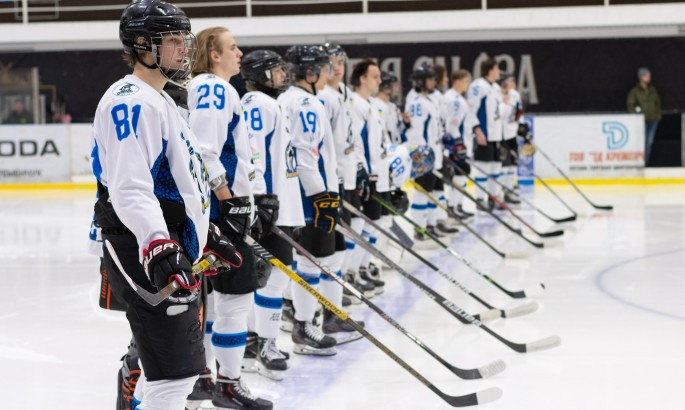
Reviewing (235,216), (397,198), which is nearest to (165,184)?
(235,216)

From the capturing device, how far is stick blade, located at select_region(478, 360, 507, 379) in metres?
4.03

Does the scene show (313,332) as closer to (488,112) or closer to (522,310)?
(522,310)

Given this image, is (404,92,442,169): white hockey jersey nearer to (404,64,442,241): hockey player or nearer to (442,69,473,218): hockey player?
(404,64,442,241): hockey player

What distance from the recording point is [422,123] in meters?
8.07

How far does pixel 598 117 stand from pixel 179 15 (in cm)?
1067

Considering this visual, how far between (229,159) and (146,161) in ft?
3.94

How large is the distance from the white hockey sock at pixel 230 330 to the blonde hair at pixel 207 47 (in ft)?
2.71

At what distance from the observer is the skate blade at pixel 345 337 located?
4.72 m

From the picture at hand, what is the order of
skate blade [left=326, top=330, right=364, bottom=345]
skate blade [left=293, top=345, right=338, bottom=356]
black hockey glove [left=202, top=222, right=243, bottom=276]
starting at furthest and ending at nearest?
skate blade [left=326, top=330, right=364, bottom=345]
skate blade [left=293, top=345, right=338, bottom=356]
black hockey glove [left=202, top=222, right=243, bottom=276]

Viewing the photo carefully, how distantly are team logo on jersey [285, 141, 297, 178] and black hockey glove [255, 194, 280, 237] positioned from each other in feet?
1.10

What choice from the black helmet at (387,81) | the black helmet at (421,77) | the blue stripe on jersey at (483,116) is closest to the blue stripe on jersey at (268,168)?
the black helmet at (387,81)

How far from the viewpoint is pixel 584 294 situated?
591 centimetres

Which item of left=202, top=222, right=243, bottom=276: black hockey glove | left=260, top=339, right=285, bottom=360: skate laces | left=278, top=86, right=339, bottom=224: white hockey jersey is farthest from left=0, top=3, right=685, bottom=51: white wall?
left=202, top=222, right=243, bottom=276: black hockey glove

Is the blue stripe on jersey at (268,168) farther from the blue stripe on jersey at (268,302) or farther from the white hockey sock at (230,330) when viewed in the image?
the white hockey sock at (230,330)
